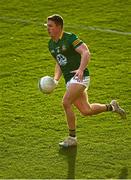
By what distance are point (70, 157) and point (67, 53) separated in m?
1.61

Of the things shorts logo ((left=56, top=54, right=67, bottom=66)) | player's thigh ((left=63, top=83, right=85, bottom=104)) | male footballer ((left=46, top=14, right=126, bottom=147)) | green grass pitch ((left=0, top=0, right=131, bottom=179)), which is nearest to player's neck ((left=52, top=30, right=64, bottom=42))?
male footballer ((left=46, top=14, right=126, bottom=147))

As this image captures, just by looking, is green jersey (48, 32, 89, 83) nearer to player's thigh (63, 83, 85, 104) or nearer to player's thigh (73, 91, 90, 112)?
player's thigh (63, 83, 85, 104)

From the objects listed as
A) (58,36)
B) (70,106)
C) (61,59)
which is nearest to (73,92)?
(70,106)

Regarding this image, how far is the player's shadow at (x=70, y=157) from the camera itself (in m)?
7.27

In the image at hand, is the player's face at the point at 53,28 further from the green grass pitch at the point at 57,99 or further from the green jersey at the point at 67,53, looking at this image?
the green grass pitch at the point at 57,99

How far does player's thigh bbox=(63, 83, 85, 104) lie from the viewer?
25.8ft

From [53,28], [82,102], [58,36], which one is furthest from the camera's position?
[82,102]

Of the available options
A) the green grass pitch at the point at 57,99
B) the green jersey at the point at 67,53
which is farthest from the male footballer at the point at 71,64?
the green grass pitch at the point at 57,99

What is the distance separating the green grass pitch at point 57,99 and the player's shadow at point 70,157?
14 mm

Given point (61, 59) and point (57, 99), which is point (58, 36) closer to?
point (61, 59)

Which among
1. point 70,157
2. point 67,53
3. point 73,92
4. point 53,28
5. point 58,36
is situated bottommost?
point 70,157

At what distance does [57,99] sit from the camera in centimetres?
1048

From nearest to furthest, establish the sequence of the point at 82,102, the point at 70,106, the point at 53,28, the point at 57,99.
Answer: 1. the point at 53,28
2. the point at 70,106
3. the point at 82,102
4. the point at 57,99

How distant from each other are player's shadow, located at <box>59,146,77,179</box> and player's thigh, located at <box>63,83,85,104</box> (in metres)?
0.77
